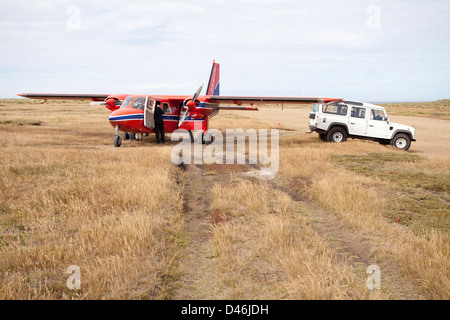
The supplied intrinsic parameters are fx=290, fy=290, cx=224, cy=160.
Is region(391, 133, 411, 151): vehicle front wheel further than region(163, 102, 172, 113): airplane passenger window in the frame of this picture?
No

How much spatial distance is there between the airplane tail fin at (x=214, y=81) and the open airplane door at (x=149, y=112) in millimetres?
8078

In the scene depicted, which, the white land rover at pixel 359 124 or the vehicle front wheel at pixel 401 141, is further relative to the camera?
the white land rover at pixel 359 124

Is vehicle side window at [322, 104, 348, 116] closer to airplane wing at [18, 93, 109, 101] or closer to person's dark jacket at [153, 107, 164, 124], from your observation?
person's dark jacket at [153, 107, 164, 124]

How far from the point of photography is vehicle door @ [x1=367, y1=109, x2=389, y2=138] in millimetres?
17312

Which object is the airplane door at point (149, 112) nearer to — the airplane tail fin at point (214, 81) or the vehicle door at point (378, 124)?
the airplane tail fin at point (214, 81)

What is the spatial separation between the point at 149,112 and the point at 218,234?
41.4ft

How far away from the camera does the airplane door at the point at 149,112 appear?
16312mm

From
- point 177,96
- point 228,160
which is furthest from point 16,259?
point 177,96

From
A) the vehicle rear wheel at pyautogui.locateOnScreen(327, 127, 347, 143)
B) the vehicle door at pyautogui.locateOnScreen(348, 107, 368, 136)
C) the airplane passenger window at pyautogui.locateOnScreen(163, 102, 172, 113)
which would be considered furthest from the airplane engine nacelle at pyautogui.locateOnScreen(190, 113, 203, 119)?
the vehicle door at pyautogui.locateOnScreen(348, 107, 368, 136)

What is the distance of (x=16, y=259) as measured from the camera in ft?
14.2
